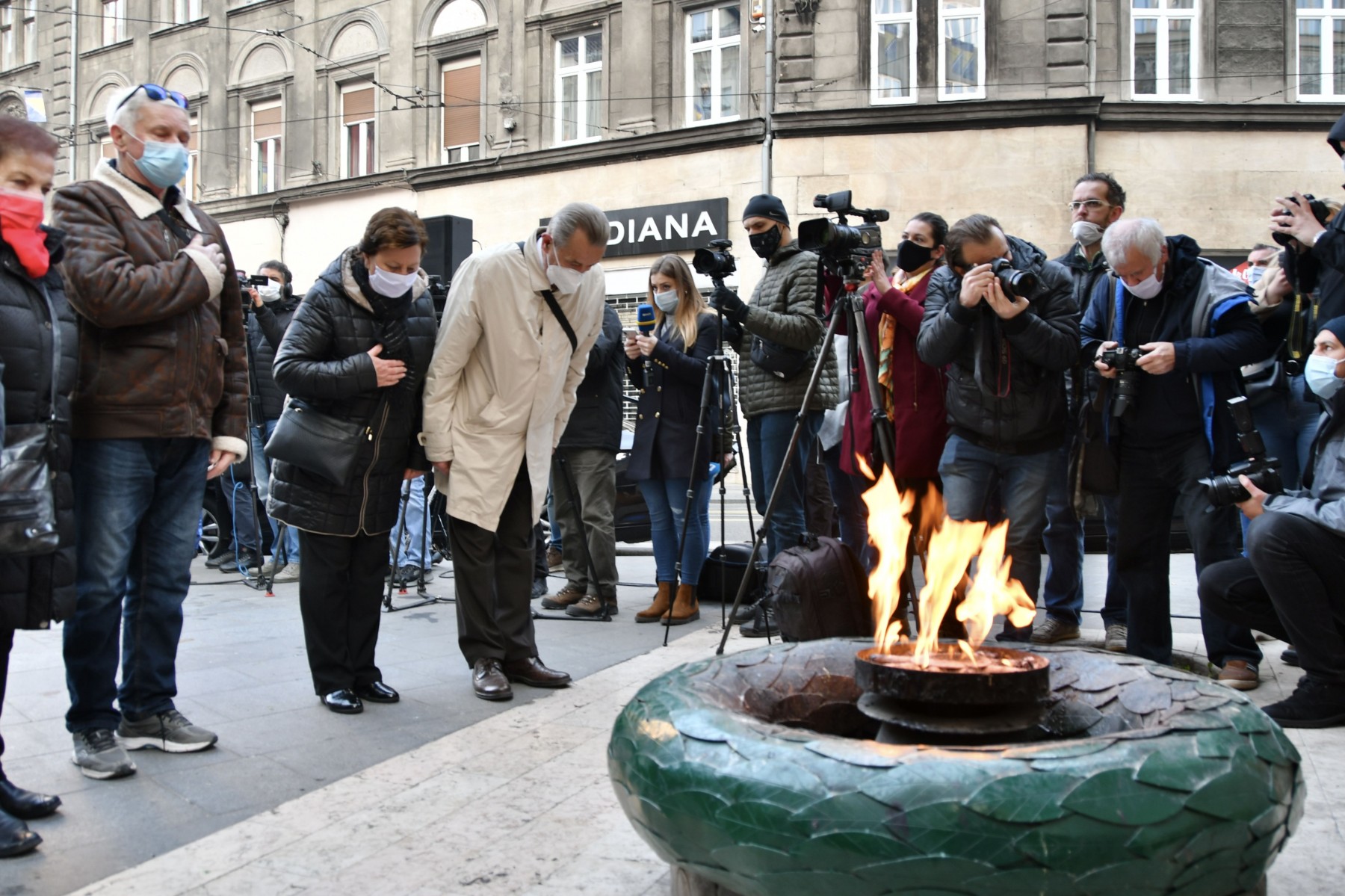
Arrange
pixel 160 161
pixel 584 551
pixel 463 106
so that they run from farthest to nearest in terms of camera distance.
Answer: pixel 463 106, pixel 584 551, pixel 160 161

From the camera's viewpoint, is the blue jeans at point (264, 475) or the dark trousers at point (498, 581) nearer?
the dark trousers at point (498, 581)

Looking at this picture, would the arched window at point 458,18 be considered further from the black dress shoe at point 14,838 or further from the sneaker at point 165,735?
the black dress shoe at point 14,838

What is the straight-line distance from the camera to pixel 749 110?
55.7 ft

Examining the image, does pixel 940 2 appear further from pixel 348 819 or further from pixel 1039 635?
pixel 348 819

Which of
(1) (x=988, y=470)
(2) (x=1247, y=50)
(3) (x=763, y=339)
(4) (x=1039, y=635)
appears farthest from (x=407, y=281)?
(2) (x=1247, y=50)

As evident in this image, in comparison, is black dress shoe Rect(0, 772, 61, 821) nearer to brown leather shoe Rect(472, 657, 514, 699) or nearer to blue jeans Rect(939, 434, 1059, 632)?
brown leather shoe Rect(472, 657, 514, 699)

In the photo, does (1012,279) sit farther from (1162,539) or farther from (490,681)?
(490,681)

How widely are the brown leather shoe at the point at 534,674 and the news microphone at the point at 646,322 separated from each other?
2.21 metres

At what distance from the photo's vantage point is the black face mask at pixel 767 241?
18.3 feet

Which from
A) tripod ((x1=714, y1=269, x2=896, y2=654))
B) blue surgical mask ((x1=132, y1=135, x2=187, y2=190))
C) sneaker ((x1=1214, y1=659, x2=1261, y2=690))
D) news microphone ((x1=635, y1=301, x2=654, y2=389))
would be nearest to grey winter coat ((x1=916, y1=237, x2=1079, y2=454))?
tripod ((x1=714, y1=269, x2=896, y2=654))

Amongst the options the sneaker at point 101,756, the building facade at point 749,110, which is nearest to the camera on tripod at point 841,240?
the sneaker at point 101,756

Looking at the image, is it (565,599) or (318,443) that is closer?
(318,443)

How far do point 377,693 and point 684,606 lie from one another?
7.18 ft

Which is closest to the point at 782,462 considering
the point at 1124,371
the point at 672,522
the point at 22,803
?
the point at 672,522
